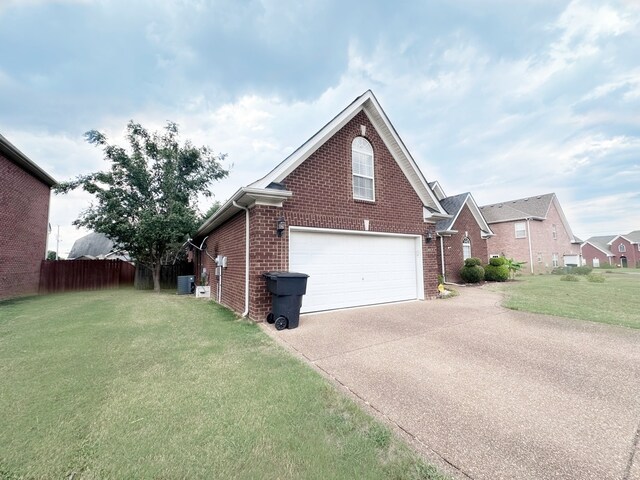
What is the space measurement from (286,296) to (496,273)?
16759 mm

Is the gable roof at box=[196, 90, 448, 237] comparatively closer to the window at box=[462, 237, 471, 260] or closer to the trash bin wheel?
the trash bin wheel

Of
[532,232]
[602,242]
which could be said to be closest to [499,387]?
[532,232]

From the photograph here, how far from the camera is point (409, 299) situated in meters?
9.40

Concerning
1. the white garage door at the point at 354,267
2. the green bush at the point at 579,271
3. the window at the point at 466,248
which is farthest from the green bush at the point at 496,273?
the green bush at the point at 579,271

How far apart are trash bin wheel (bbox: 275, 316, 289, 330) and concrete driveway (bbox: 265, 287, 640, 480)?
0.19 meters

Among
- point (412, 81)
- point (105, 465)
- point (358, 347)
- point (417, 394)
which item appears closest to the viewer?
point (105, 465)

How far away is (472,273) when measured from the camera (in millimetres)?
15742

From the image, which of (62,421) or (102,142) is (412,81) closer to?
(62,421)

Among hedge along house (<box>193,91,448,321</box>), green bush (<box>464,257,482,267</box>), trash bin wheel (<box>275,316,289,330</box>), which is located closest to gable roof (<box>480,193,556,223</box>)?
green bush (<box>464,257,482,267</box>)

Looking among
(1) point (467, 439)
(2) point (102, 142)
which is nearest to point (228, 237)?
(1) point (467, 439)

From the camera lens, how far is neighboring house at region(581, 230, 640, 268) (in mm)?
47969

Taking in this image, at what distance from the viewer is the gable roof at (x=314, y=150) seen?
6653 mm

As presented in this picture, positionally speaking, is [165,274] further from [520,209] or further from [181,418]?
[520,209]

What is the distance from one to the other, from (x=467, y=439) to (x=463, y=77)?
11.1m
